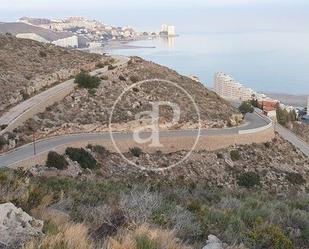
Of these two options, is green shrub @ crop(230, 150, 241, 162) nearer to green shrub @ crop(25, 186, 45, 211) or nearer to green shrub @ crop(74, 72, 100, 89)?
green shrub @ crop(74, 72, 100, 89)

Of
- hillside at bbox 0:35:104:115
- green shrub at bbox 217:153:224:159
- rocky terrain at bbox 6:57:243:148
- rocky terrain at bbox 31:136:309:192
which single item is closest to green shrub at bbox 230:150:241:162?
rocky terrain at bbox 31:136:309:192

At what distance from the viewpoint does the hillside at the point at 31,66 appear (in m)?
22.5

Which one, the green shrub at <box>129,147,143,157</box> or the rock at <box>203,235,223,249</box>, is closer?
the rock at <box>203,235,223,249</box>

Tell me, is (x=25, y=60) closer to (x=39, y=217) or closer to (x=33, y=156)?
(x=33, y=156)

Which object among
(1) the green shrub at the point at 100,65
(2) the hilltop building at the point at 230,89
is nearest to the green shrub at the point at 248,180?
(1) the green shrub at the point at 100,65

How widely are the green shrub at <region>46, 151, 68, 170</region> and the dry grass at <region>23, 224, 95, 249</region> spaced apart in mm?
11547

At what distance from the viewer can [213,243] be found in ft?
14.7

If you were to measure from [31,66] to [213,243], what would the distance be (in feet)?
78.5

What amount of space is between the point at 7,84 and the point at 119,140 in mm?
7403

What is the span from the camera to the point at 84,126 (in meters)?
20.1

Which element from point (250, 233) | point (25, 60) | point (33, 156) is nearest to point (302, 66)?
point (25, 60)

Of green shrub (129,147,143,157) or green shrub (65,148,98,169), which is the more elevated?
green shrub (65,148,98,169)

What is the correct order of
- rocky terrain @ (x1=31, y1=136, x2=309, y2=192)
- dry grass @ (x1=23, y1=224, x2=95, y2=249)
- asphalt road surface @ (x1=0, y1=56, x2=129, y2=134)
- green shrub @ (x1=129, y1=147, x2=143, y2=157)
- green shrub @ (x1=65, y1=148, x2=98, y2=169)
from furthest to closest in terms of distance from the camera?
asphalt road surface @ (x1=0, y1=56, x2=129, y2=134) < green shrub @ (x1=129, y1=147, x2=143, y2=157) < rocky terrain @ (x1=31, y1=136, x2=309, y2=192) < green shrub @ (x1=65, y1=148, x2=98, y2=169) < dry grass @ (x1=23, y1=224, x2=95, y2=249)

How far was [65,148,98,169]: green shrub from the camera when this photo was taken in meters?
15.9
